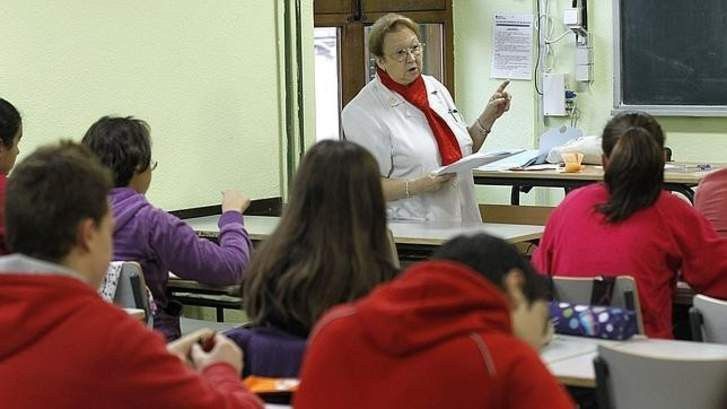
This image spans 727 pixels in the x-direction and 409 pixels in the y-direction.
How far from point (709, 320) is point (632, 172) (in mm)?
488

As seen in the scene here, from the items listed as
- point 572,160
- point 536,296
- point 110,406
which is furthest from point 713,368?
point 572,160

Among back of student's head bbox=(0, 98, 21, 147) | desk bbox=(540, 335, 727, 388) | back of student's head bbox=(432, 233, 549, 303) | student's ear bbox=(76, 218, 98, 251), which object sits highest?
back of student's head bbox=(0, 98, 21, 147)

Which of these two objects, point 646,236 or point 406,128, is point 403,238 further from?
point 646,236

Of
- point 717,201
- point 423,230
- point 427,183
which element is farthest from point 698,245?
point 427,183

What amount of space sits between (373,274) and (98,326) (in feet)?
2.28

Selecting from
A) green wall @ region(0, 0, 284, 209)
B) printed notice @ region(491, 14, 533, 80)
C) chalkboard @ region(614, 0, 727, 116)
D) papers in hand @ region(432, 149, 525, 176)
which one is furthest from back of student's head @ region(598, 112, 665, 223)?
printed notice @ region(491, 14, 533, 80)

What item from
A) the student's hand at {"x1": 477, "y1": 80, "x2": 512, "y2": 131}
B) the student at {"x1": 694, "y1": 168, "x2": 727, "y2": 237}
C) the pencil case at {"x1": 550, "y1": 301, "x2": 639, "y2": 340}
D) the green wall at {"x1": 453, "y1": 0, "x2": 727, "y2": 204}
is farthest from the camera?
the green wall at {"x1": 453, "y1": 0, "x2": 727, "y2": 204}

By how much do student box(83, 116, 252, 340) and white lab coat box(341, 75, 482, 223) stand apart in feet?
3.44

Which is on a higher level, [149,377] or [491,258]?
[491,258]

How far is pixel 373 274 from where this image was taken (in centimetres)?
241

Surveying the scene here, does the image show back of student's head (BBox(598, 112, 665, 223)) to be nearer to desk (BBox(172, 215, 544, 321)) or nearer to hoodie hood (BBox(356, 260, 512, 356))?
desk (BBox(172, 215, 544, 321))

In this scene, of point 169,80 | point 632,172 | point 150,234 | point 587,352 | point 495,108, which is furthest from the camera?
point 169,80

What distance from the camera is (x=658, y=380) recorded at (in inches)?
103

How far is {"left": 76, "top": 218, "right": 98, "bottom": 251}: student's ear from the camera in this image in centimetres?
191
